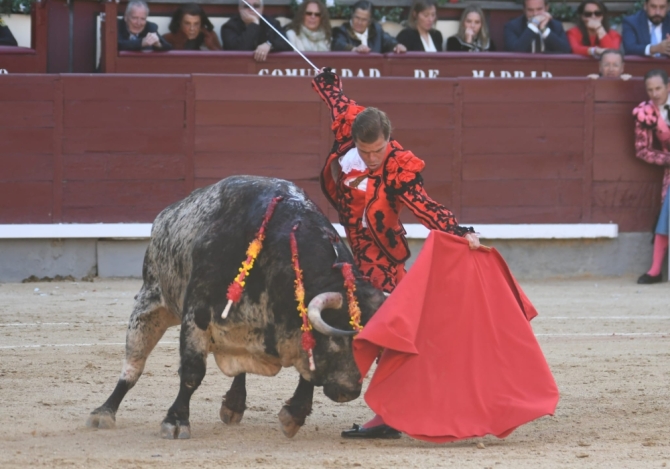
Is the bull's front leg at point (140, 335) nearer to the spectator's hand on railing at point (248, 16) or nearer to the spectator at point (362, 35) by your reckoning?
the spectator's hand on railing at point (248, 16)

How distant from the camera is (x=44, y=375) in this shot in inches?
195

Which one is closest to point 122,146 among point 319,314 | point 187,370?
point 187,370

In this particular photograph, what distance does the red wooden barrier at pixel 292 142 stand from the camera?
801 centimetres

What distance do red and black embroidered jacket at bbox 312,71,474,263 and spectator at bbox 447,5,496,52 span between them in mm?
4670

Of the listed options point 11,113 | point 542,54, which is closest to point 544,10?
point 542,54

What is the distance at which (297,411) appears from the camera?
3727 millimetres

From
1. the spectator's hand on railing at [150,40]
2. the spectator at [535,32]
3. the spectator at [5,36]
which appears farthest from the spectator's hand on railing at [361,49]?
the spectator at [5,36]

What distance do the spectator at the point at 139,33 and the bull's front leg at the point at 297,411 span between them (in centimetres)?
483

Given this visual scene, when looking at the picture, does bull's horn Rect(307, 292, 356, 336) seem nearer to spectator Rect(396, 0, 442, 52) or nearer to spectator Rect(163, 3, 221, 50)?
spectator Rect(163, 3, 221, 50)

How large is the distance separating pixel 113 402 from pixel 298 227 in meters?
0.96

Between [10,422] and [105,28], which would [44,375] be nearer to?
[10,422]

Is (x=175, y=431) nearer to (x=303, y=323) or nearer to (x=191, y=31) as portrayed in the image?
(x=303, y=323)

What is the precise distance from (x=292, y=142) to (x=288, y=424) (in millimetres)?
4765

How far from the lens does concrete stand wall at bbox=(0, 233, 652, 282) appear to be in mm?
8016
